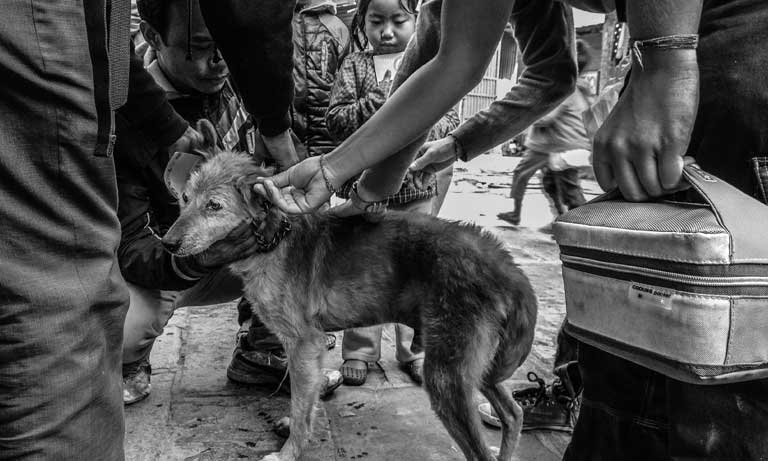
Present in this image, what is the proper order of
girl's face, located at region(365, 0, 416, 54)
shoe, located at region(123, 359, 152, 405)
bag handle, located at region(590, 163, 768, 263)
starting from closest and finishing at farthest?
bag handle, located at region(590, 163, 768, 263) < shoe, located at region(123, 359, 152, 405) < girl's face, located at region(365, 0, 416, 54)

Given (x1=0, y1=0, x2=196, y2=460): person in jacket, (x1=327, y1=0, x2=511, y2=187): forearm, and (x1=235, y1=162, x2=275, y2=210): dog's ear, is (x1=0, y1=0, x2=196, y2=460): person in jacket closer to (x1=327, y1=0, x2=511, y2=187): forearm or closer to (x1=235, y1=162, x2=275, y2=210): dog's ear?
(x1=327, y1=0, x2=511, y2=187): forearm

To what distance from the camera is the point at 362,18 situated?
3.81 meters

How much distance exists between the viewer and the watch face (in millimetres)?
2838

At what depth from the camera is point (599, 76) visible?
16141mm

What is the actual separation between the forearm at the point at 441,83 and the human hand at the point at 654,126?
0.56 m

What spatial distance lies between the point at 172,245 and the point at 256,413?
1.03 metres

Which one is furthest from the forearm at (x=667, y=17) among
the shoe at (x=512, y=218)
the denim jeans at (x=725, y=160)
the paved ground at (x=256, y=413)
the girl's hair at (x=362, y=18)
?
the shoe at (x=512, y=218)

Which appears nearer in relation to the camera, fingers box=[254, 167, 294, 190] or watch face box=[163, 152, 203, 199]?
fingers box=[254, 167, 294, 190]

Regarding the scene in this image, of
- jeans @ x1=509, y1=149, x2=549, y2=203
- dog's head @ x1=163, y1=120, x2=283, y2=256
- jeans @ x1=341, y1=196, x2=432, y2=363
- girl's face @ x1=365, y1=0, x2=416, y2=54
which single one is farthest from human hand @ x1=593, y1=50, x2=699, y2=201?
jeans @ x1=509, y1=149, x2=549, y2=203

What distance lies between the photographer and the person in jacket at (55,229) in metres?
1.08

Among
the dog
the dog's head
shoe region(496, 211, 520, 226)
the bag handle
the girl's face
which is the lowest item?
shoe region(496, 211, 520, 226)

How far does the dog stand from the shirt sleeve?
0.45 metres

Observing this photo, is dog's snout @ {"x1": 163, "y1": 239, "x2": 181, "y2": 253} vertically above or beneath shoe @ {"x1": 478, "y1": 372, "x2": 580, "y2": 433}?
above

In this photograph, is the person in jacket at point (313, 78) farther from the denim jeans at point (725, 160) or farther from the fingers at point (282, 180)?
the denim jeans at point (725, 160)
